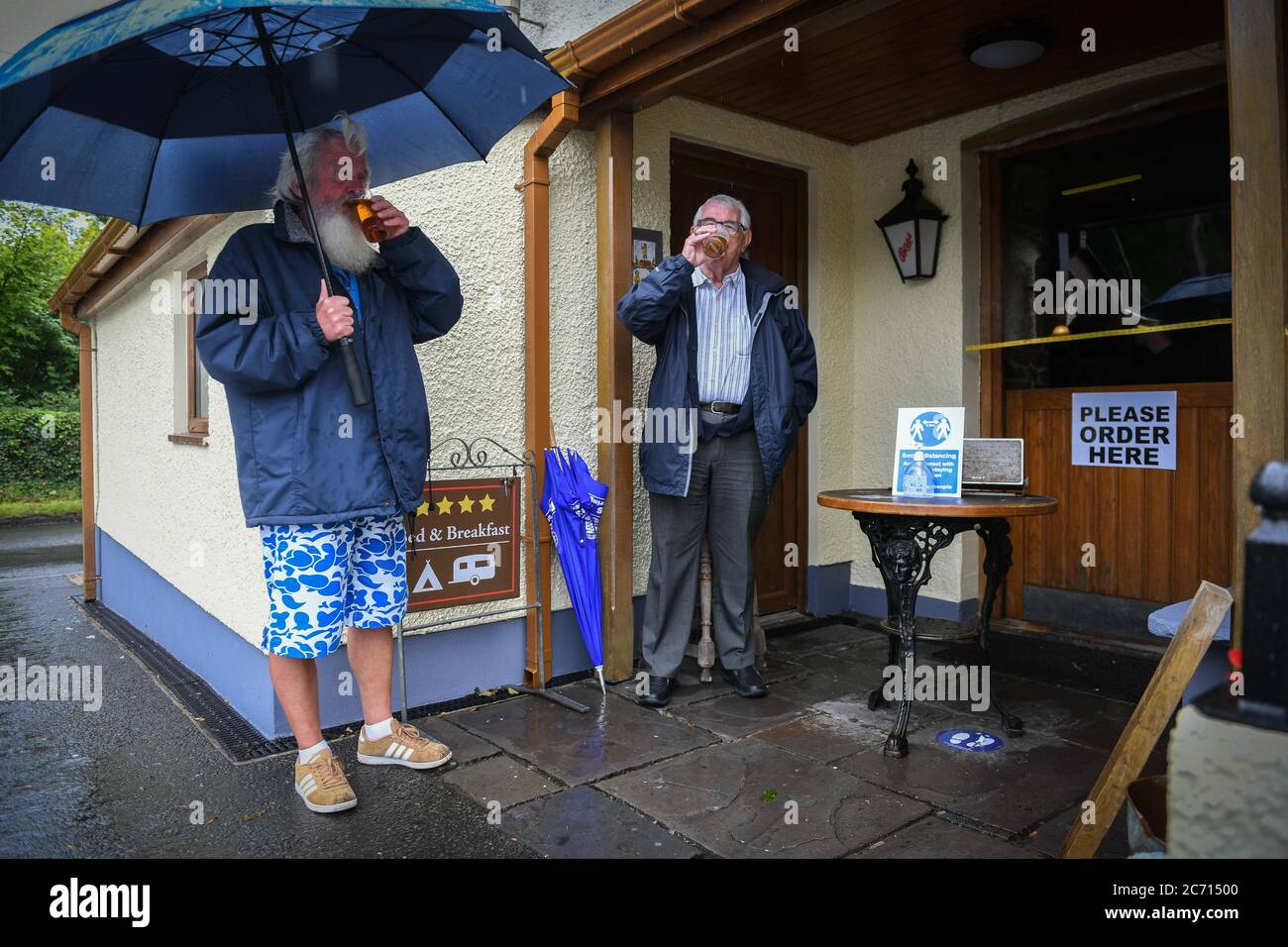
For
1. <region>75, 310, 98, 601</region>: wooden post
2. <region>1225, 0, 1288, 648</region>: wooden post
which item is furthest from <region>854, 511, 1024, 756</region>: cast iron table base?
<region>75, 310, 98, 601</region>: wooden post

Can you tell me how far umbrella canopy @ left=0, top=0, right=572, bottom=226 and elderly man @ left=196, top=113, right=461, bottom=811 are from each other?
0.77 feet

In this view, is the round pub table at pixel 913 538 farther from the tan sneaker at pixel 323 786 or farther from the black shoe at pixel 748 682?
the tan sneaker at pixel 323 786

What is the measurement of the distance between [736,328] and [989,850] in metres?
2.10

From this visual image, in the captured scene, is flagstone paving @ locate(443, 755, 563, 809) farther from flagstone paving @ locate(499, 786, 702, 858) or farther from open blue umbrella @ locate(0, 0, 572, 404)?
open blue umbrella @ locate(0, 0, 572, 404)

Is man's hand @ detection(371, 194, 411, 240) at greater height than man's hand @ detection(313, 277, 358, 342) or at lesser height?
greater

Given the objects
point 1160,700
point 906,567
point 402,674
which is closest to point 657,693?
point 402,674

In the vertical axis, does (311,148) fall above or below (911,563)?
above

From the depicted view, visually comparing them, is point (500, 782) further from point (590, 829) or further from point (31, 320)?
point (31, 320)

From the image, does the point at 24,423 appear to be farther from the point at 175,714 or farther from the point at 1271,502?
the point at 1271,502

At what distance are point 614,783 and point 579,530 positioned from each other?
120cm

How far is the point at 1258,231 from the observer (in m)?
2.01

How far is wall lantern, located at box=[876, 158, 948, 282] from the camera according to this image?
4656mm

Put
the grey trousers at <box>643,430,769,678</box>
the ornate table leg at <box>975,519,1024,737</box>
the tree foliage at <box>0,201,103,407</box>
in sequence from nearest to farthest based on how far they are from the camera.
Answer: the ornate table leg at <box>975,519,1024,737</box>
the grey trousers at <box>643,430,769,678</box>
the tree foliage at <box>0,201,103,407</box>

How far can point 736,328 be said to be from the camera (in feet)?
11.6
